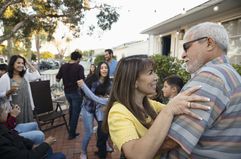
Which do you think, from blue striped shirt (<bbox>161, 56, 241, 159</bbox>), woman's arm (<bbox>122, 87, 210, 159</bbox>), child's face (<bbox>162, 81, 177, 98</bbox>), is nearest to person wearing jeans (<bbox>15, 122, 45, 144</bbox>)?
child's face (<bbox>162, 81, 177, 98</bbox>)

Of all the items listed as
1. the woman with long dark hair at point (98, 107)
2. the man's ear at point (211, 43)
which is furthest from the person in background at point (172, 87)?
the man's ear at point (211, 43)

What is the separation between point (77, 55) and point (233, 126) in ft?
15.3

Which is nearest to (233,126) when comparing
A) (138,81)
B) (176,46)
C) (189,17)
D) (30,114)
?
(138,81)

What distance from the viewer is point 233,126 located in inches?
48.9

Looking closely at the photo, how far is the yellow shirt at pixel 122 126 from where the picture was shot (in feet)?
4.67

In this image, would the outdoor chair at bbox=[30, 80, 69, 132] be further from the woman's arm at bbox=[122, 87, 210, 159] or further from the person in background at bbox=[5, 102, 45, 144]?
the woman's arm at bbox=[122, 87, 210, 159]

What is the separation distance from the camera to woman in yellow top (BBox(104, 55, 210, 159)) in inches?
49.1

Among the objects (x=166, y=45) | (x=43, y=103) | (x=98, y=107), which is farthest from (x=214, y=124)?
(x=166, y=45)

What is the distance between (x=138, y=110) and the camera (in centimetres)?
173

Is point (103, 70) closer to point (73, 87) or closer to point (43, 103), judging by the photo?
point (73, 87)

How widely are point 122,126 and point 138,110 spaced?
28 cm

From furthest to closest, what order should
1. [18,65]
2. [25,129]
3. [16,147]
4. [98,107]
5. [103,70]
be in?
1. [18,65]
2. [103,70]
3. [98,107]
4. [25,129]
5. [16,147]

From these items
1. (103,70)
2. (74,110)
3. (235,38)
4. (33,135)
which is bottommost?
(74,110)

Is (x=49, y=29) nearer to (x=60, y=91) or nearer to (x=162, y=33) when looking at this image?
(x=60, y=91)
